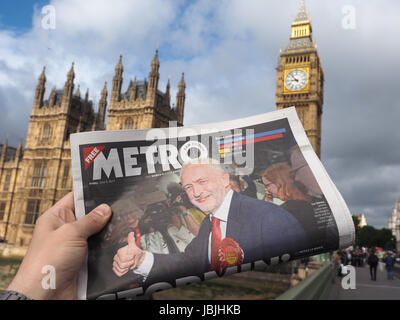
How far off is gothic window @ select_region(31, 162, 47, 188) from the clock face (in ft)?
111

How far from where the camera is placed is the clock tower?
44.9 meters

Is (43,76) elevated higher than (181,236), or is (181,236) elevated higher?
(43,76)

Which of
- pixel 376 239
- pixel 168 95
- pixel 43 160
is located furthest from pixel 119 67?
pixel 376 239

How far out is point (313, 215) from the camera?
154 centimetres

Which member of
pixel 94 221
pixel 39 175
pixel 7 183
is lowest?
pixel 94 221

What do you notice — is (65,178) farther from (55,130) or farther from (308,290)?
(308,290)

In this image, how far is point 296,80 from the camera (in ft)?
152

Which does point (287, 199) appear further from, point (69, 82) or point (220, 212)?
point (69, 82)

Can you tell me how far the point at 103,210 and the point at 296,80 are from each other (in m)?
48.5

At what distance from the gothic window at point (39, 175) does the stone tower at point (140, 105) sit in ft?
25.2

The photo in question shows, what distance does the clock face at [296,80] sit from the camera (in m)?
45.7

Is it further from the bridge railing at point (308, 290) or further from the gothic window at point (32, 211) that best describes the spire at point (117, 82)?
the bridge railing at point (308, 290)

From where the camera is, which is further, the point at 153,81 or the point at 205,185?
the point at 153,81
